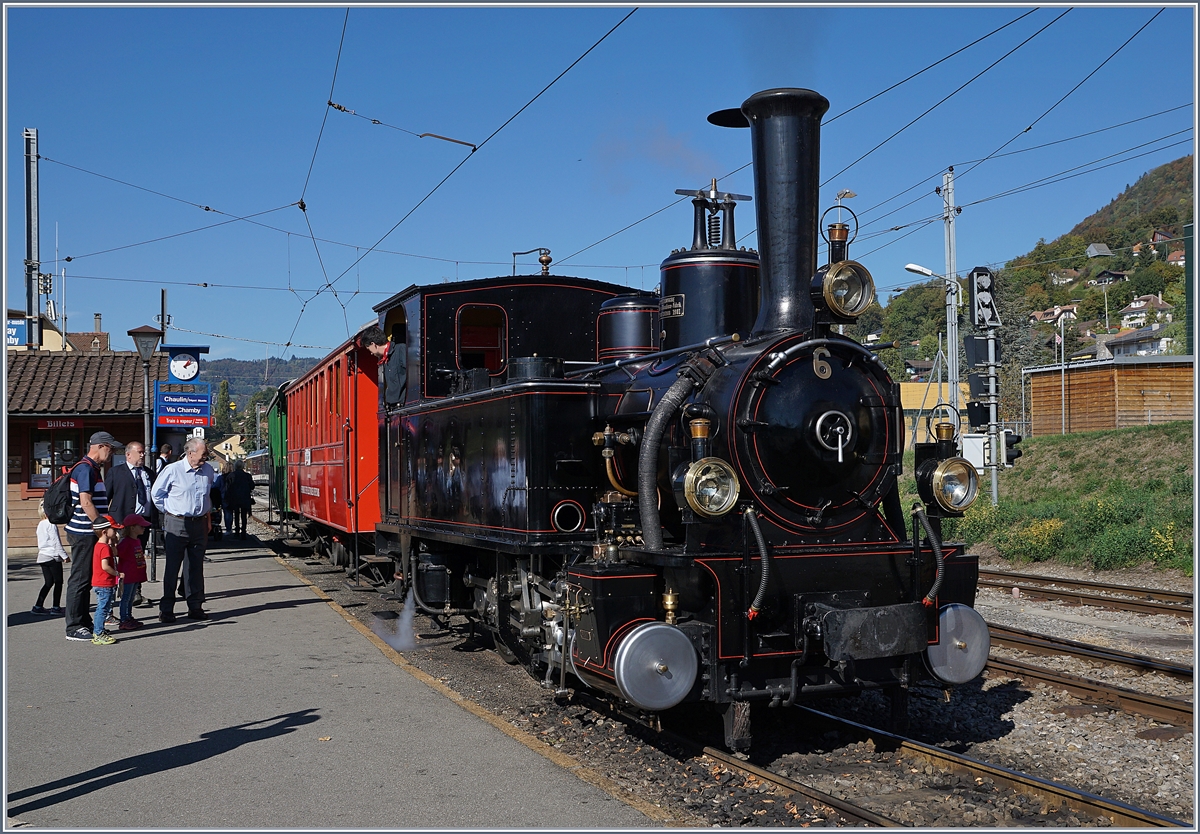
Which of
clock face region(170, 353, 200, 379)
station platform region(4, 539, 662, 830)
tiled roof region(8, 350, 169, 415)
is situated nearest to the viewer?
station platform region(4, 539, 662, 830)

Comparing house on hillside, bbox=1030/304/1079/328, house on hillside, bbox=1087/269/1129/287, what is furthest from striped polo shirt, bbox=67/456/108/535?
house on hillside, bbox=1087/269/1129/287

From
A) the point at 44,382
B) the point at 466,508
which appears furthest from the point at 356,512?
the point at 44,382

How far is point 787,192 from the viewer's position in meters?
5.80

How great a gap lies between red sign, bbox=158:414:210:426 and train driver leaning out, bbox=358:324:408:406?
259 inches

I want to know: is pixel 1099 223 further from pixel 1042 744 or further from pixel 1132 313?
pixel 1042 744

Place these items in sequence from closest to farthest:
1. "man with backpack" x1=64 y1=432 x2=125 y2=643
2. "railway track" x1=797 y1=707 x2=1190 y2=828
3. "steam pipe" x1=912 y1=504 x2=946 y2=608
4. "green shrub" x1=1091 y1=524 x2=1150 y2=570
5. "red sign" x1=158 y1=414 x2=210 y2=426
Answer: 1. "railway track" x1=797 y1=707 x2=1190 y2=828
2. "steam pipe" x1=912 y1=504 x2=946 y2=608
3. "man with backpack" x1=64 y1=432 x2=125 y2=643
4. "green shrub" x1=1091 y1=524 x2=1150 y2=570
5. "red sign" x1=158 y1=414 x2=210 y2=426

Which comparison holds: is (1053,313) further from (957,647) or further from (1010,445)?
(957,647)

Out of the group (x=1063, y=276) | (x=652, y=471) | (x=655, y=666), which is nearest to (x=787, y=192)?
(x=652, y=471)

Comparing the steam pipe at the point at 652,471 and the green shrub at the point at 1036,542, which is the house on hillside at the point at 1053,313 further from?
the steam pipe at the point at 652,471

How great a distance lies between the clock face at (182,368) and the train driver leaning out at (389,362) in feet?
22.7

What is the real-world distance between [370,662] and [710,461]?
13.5 ft

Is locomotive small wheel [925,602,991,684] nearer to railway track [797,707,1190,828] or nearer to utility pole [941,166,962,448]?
railway track [797,707,1190,828]

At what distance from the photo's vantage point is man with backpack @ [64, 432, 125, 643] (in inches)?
352

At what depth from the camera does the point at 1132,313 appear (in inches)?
3863
